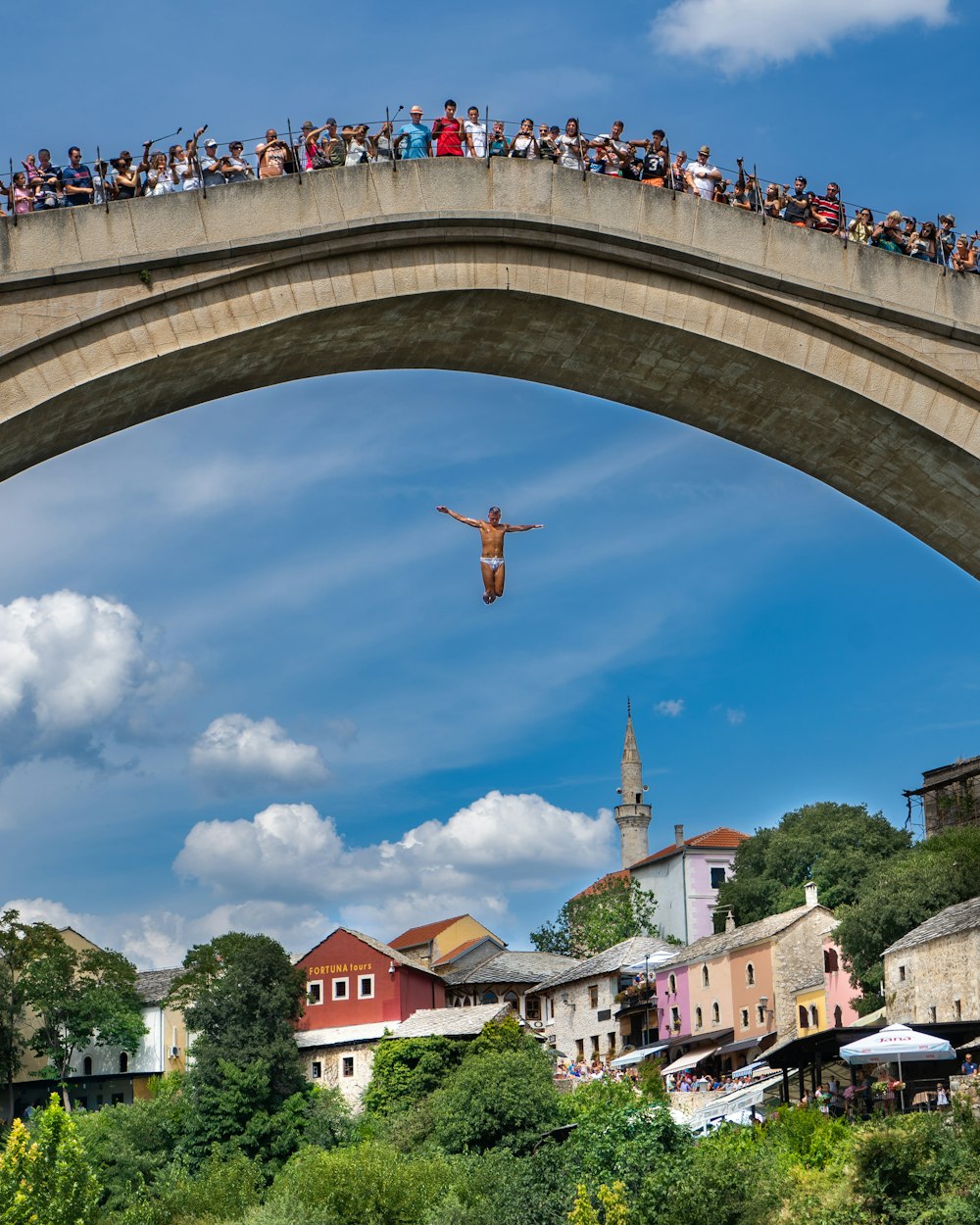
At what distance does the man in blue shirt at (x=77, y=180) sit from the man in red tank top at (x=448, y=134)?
3241mm

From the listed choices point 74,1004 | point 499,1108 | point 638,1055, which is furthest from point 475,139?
point 74,1004

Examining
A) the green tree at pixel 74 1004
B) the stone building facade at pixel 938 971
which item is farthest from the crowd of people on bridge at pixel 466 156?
the green tree at pixel 74 1004

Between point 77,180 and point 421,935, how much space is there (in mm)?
74587

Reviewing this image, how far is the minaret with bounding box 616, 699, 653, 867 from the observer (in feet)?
349

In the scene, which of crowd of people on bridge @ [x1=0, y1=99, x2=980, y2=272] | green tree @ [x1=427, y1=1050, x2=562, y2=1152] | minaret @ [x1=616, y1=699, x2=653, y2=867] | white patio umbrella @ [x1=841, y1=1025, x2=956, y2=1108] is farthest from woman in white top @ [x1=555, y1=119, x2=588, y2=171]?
minaret @ [x1=616, y1=699, x2=653, y2=867]

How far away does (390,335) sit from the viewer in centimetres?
1521

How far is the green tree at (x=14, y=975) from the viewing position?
6912 cm

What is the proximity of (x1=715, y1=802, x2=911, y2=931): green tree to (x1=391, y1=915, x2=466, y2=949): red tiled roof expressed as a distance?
17.3m

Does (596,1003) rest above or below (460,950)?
below

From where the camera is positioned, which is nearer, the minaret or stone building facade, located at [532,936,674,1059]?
stone building facade, located at [532,936,674,1059]

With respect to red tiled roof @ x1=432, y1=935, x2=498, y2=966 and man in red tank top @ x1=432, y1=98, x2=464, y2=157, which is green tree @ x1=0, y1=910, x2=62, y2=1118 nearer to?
red tiled roof @ x1=432, y1=935, x2=498, y2=966

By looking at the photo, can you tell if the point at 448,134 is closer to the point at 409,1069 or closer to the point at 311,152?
the point at 311,152

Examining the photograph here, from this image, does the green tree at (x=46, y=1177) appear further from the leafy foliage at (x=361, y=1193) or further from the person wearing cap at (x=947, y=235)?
the person wearing cap at (x=947, y=235)

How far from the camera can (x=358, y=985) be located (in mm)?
66500
